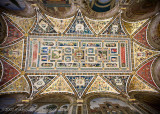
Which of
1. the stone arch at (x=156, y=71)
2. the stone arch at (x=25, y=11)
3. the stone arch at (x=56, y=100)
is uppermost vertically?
the stone arch at (x=25, y=11)

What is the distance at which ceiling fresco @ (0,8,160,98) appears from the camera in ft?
28.5

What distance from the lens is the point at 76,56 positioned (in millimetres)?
9289

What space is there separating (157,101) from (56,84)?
816 centimetres

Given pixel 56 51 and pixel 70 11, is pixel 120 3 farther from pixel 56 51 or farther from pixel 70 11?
pixel 56 51

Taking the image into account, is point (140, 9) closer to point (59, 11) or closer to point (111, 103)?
point (59, 11)

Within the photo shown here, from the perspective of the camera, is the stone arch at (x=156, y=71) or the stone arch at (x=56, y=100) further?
the stone arch at (x=156, y=71)

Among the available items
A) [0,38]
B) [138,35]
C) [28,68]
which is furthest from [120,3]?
[0,38]

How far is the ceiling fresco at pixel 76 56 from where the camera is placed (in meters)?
8.70

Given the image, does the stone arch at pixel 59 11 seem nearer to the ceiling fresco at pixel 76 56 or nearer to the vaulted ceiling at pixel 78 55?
the vaulted ceiling at pixel 78 55

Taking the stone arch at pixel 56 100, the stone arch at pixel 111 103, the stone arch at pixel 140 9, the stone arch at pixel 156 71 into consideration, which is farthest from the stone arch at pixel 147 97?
the stone arch at pixel 140 9

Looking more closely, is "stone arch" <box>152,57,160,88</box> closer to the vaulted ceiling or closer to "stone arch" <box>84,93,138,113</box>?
the vaulted ceiling

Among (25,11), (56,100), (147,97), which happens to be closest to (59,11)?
(25,11)

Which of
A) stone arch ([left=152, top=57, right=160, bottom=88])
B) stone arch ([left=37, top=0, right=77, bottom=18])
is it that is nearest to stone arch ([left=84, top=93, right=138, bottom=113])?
stone arch ([left=152, top=57, right=160, bottom=88])

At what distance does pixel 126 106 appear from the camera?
691 cm
